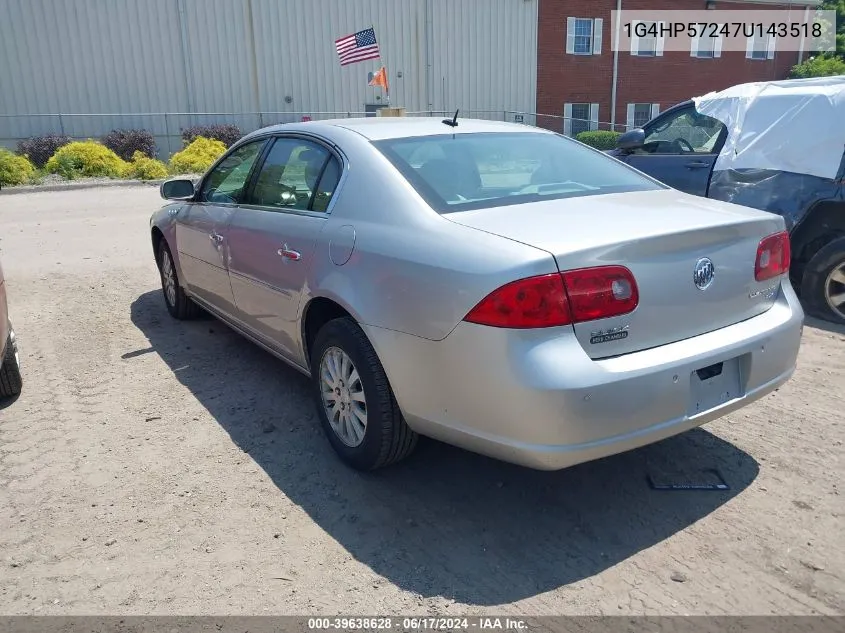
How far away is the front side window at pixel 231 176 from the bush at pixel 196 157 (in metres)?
15.4

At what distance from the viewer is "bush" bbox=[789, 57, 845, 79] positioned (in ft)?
106

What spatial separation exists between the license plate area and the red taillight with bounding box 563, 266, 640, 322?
1.44 ft

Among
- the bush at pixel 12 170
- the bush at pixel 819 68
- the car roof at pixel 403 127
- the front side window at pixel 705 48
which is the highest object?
the front side window at pixel 705 48

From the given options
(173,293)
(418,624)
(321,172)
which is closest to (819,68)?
(173,293)

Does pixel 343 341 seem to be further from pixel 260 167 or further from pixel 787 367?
pixel 787 367

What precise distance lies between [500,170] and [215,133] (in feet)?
72.6

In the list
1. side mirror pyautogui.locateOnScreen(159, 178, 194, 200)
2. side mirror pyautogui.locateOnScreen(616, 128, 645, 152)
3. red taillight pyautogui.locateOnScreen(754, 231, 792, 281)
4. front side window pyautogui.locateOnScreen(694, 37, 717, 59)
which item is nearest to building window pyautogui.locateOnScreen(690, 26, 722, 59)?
front side window pyautogui.locateOnScreen(694, 37, 717, 59)

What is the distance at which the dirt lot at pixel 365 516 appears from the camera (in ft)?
8.48

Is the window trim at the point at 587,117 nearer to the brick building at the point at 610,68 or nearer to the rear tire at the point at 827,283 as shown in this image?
the brick building at the point at 610,68

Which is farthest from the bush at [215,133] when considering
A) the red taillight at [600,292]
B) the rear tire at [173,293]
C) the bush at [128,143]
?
the red taillight at [600,292]

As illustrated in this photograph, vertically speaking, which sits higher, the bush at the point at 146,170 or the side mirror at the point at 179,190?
the side mirror at the point at 179,190

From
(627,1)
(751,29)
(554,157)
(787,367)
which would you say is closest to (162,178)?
(554,157)

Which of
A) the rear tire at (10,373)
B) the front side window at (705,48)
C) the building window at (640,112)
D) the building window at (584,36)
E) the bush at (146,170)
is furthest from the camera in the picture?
the front side window at (705,48)

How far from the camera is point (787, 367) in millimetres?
3199
